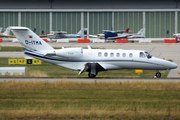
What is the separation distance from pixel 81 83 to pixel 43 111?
8391 mm

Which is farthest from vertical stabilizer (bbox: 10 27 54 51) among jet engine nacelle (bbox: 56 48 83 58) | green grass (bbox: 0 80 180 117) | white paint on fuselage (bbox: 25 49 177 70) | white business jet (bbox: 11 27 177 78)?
green grass (bbox: 0 80 180 117)

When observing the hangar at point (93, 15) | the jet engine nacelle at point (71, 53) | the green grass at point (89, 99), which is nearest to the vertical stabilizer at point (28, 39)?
the jet engine nacelle at point (71, 53)

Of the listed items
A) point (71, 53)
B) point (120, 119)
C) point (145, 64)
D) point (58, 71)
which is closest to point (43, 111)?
point (120, 119)

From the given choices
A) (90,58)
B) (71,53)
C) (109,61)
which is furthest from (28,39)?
(109,61)

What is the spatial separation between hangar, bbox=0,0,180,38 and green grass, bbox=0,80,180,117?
69.2 meters

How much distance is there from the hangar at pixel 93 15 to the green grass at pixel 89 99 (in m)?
69.2

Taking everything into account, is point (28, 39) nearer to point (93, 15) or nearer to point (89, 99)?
point (89, 99)

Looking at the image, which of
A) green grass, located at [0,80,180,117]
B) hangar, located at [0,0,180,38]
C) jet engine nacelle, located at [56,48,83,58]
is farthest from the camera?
hangar, located at [0,0,180,38]

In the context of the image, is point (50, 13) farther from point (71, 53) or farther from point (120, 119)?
point (120, 119)

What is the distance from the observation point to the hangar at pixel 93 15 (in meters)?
89.4

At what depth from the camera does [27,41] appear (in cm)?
2731

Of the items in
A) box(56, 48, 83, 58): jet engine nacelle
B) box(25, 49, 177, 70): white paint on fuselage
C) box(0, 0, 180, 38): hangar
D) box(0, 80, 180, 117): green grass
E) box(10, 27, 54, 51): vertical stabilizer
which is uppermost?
box(0, 0, 180, 38): hangar

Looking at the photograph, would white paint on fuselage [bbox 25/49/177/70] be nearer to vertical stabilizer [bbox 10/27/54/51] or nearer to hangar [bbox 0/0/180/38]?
vertical stabilizer [bbox 10/27/54/51]

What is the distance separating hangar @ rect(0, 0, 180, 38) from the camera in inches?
3521
